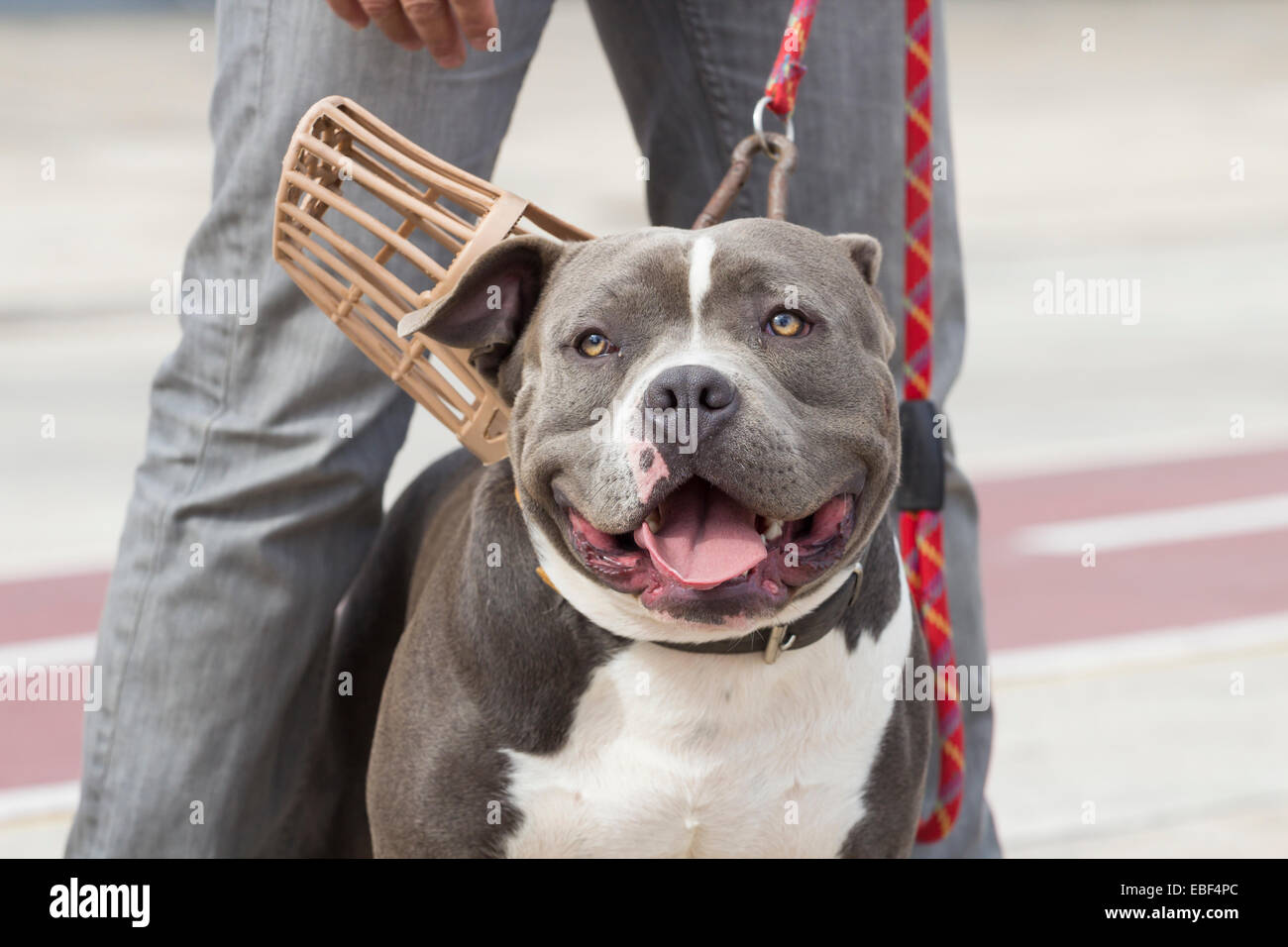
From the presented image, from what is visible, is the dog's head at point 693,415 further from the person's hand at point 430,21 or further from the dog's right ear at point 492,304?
the person's hand at point 430,21

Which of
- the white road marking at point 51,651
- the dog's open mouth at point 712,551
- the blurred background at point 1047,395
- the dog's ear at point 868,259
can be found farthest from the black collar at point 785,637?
the white road marking at point 51,651

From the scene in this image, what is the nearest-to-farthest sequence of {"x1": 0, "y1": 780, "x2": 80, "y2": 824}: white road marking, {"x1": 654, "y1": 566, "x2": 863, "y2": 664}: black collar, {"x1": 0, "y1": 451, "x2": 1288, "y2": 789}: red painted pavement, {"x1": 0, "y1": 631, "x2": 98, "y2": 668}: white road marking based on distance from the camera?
{"x1": 654, "y1": 566, "x2": 863, "y2": 664}: black collar → {"x1": 0, "y1": 780, "x2": 80, "y2": 824}: white road marking → {"x1": 0, "y1": 451, "x2": 1288, "y2": 789}: red painted pavement → {"x1": 0, "y1": 631, "x2": 98, "y2": 668}: white road marking

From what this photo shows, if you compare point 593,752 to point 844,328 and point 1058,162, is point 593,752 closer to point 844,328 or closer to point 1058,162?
point 844,328

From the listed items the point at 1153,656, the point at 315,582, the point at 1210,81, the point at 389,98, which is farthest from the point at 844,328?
the point at 1210,81

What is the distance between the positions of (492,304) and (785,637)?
0.61 metres

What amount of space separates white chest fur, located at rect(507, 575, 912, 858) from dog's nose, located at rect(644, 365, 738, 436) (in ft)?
1.49

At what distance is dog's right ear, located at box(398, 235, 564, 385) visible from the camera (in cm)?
227

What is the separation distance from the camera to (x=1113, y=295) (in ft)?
33.6

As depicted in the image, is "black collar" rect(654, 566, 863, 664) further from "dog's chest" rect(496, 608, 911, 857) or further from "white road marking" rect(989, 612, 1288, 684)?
"white road marking" rect(989, 612, 1288, 684)

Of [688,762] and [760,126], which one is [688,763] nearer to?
[688,762]

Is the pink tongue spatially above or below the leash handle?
below

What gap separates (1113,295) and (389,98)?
27.2ft

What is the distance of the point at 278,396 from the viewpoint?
8.80ft

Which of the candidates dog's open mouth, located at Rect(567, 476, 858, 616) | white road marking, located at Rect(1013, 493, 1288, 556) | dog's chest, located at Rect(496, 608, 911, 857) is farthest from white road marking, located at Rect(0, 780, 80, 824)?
white road marking, located at Rect(1013, 493, 1288, 556)
